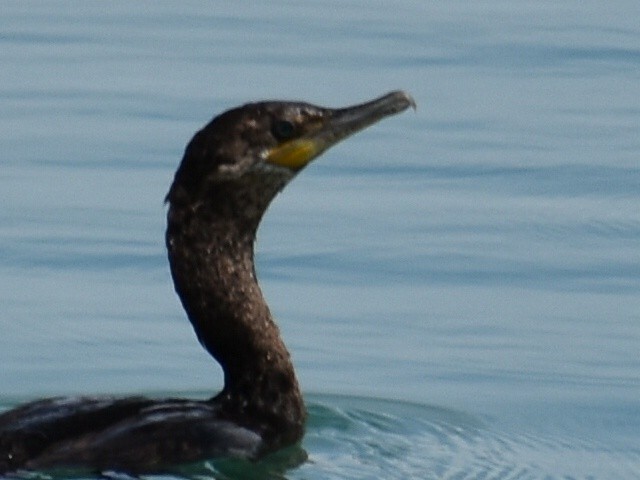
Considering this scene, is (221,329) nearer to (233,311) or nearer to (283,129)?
(233,311)

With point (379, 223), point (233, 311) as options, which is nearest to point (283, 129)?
point (233, 311)

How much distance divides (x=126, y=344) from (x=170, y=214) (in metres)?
1.65

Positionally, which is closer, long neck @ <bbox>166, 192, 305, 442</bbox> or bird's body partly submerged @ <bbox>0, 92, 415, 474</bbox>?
bird's body partly submerged @ <bbox>0, 92, 415, 474</bbox>

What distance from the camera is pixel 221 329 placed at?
34.2ft

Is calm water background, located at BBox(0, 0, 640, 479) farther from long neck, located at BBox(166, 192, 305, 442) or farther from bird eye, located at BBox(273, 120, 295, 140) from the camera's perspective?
bird eye, located at BBox(273, 120, 295, 140)

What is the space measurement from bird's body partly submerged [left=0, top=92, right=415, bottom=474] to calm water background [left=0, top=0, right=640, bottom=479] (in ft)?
0.64

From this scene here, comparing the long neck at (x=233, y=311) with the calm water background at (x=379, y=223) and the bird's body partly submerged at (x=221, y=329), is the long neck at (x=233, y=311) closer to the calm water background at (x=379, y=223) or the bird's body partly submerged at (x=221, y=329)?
the bird's body partly submerged at (x=221, y=329)

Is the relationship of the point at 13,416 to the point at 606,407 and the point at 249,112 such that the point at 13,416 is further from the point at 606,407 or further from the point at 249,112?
the point at 606,407

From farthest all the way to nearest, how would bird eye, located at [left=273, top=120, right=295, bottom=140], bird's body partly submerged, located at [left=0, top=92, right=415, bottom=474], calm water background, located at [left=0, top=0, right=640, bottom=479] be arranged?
calm water background, located at [left=0, top=0, right=640, bottom=479]
bird eye, located at [left=273, top=120, right=295, bottom=140]
bird's body partly submerged, located at [left=0, top=92, right=415, bottom=474]

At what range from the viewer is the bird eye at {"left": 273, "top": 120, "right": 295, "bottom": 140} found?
10148mm

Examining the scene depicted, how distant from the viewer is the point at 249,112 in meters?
10.1

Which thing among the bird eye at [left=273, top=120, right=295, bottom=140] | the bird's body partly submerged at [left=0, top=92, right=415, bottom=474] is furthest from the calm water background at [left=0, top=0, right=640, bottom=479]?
the bird eye at [left=273, top=120, right=295, bottom=140]

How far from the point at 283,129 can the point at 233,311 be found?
0.69 m

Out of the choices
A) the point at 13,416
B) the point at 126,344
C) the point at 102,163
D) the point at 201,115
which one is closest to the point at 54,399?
the point at 13,416
